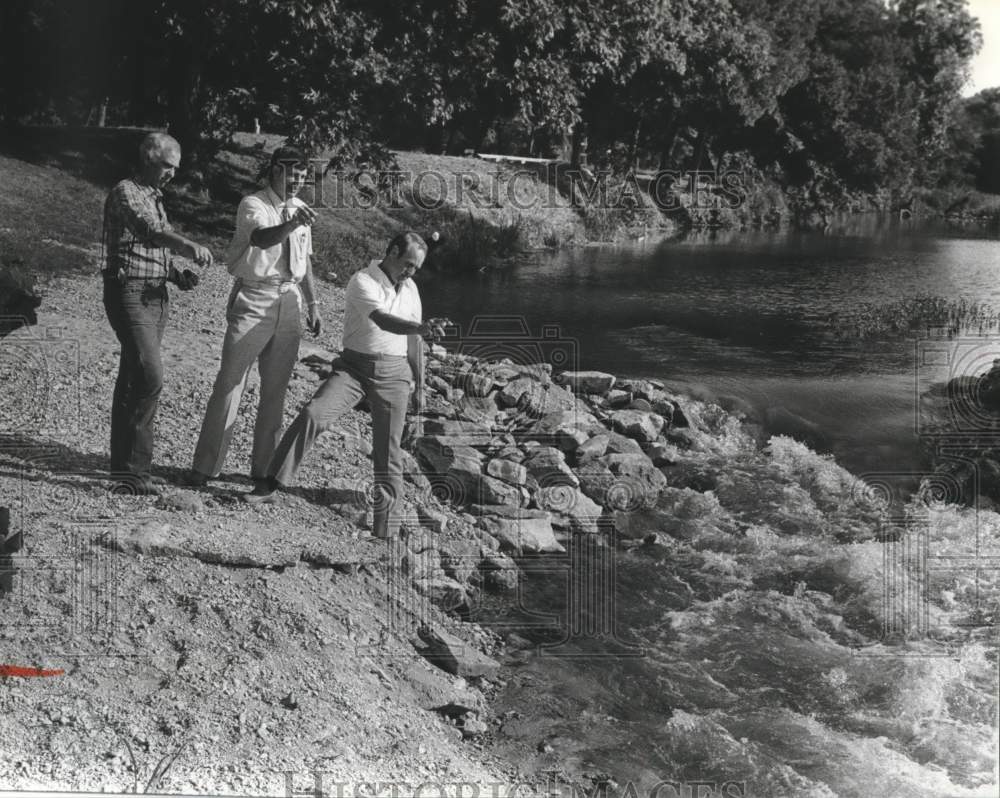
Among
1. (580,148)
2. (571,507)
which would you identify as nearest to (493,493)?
(571,507)

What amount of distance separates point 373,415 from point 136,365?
1.65 metres

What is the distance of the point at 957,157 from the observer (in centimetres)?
2166

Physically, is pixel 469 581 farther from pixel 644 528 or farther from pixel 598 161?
pixel 598 161

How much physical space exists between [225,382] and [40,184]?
15911 millimetres

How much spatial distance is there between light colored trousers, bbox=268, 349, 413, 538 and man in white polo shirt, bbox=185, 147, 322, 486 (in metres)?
0.33

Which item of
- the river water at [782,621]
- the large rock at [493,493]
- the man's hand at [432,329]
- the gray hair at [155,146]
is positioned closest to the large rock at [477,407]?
the large rock at [493,493]

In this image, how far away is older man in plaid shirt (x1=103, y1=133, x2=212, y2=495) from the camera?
752 centimetres

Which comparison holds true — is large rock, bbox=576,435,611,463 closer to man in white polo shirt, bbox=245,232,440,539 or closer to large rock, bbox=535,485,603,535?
large rock, bbox=535,485,603,535

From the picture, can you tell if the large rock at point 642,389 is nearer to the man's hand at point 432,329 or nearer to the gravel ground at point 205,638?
the gravel ground at point 205,638

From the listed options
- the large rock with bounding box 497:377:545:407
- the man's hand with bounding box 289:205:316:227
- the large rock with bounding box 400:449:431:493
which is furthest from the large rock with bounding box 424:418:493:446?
the man's hand with bounding box 289:205:316:227

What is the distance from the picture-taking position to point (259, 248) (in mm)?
7988

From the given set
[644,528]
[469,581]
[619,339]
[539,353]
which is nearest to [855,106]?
[619,339]

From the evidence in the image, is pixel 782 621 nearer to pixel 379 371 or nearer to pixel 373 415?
pixel 373 415

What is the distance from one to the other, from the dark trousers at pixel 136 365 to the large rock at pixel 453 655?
2346 mm
